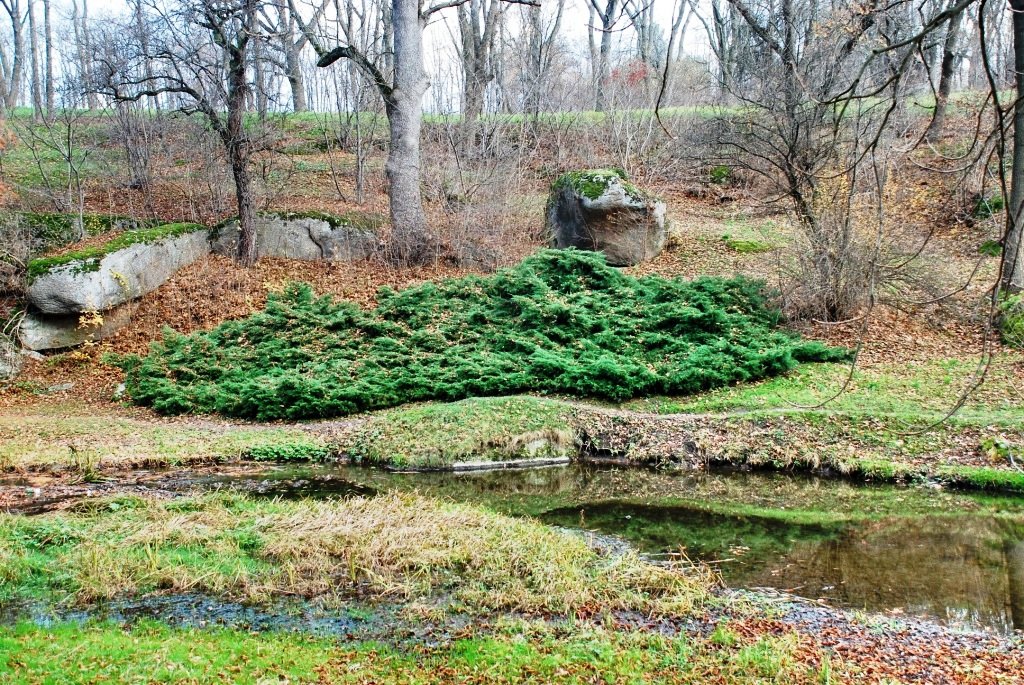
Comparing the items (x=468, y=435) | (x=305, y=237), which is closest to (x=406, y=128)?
(x=305, y=237)

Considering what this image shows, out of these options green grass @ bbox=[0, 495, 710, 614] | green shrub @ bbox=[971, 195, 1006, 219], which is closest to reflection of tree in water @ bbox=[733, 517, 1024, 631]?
green grass @ bbox=[0, 495, 710, 614]

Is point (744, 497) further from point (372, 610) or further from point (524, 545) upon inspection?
point (372, 610)

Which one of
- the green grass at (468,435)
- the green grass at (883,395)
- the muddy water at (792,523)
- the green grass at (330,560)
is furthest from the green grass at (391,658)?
the green grass at (883,395)

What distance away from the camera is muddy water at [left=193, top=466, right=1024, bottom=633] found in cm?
773

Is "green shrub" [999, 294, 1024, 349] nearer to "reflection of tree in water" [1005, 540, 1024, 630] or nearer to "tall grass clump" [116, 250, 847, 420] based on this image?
"tall grass clump" [116, 250, 847, 420]

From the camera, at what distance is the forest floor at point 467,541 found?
5750 millimetres

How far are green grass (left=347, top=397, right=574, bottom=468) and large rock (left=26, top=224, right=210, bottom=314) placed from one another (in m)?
7.96

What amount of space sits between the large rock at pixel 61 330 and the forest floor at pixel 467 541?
36 centimetres

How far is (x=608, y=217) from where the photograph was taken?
2116 centimetres

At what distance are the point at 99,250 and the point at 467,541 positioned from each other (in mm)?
13765

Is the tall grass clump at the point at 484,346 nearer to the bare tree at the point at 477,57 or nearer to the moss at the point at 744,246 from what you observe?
the moss at the point at 744,246

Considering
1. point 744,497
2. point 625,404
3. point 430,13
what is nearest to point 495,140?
point 430,13

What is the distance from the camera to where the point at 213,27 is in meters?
18.7

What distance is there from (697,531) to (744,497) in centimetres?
179
